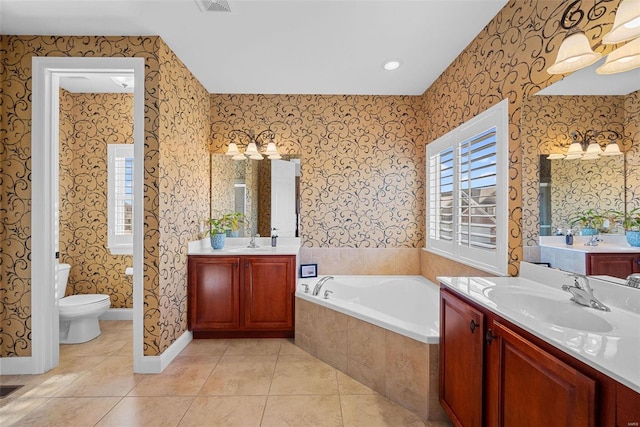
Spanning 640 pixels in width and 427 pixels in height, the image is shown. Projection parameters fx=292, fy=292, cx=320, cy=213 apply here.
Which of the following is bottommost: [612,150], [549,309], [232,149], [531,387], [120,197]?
[531,387]

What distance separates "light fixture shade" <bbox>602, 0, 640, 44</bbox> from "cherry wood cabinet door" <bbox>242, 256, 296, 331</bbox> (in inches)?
98.6

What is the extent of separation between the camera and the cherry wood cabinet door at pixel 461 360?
1333 mm

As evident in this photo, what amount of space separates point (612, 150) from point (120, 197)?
13.5ft

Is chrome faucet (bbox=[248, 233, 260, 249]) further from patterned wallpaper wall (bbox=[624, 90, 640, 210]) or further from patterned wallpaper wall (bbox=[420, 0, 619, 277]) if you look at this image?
patterned wallpaper wall (bbox=[624, 90, 640, 210])

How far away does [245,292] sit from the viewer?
286cm

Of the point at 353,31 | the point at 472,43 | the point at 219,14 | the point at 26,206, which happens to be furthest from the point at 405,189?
the point at 26,206

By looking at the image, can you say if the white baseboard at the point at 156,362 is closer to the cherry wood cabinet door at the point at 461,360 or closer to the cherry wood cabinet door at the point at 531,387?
the cherry wood cabinet door at the point at 461,360

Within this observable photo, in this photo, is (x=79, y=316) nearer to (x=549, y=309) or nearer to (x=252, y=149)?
(x=252, y=149)

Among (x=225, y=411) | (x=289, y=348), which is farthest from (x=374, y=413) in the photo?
(x=289, y=348)

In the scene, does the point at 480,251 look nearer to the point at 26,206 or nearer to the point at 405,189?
the point at 405,189

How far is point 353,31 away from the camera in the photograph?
2.17 m

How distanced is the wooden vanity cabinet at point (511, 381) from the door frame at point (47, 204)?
223cm

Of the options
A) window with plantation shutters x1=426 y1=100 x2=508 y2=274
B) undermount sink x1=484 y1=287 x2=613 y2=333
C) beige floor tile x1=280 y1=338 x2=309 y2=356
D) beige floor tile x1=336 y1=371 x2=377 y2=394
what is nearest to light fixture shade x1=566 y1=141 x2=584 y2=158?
window with plantation shutters x1=426 y1=100 x2=508 y2=274

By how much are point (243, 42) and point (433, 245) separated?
2632mm
